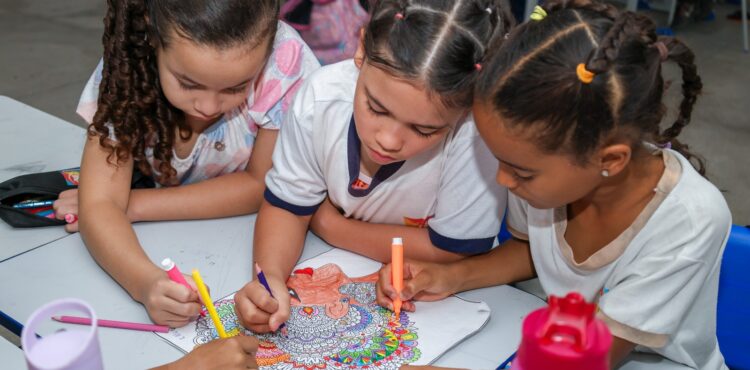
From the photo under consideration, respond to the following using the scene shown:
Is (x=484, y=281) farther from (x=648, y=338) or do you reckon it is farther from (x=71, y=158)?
(x=71, y=158)

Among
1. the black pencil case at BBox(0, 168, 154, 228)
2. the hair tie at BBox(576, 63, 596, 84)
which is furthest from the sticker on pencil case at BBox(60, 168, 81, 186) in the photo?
the hair tie at BBox(576, 63, 596, 84)

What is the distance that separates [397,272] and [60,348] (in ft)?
1.61

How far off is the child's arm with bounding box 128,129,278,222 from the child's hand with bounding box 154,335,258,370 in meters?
0.38

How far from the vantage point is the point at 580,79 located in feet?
2.71

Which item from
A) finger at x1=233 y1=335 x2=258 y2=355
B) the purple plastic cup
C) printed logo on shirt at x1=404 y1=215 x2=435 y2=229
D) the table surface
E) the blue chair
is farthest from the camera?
the table surface

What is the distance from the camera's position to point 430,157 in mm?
1162

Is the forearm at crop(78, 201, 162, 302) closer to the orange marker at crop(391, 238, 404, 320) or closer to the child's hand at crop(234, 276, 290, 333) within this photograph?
the child's hand at crop(234, 276, 290, 333)

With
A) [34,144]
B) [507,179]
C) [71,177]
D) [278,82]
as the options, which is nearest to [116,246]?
[71,177]

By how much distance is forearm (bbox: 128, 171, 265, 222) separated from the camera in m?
1.25

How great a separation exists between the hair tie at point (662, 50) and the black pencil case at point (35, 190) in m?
0.89

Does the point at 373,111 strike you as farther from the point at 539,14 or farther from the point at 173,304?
the point at 173,304

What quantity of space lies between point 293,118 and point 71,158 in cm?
53

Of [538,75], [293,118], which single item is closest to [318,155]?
[293,118]

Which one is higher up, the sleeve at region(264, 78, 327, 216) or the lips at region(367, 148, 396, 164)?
the lips at region(367, 148, 396, 164)
